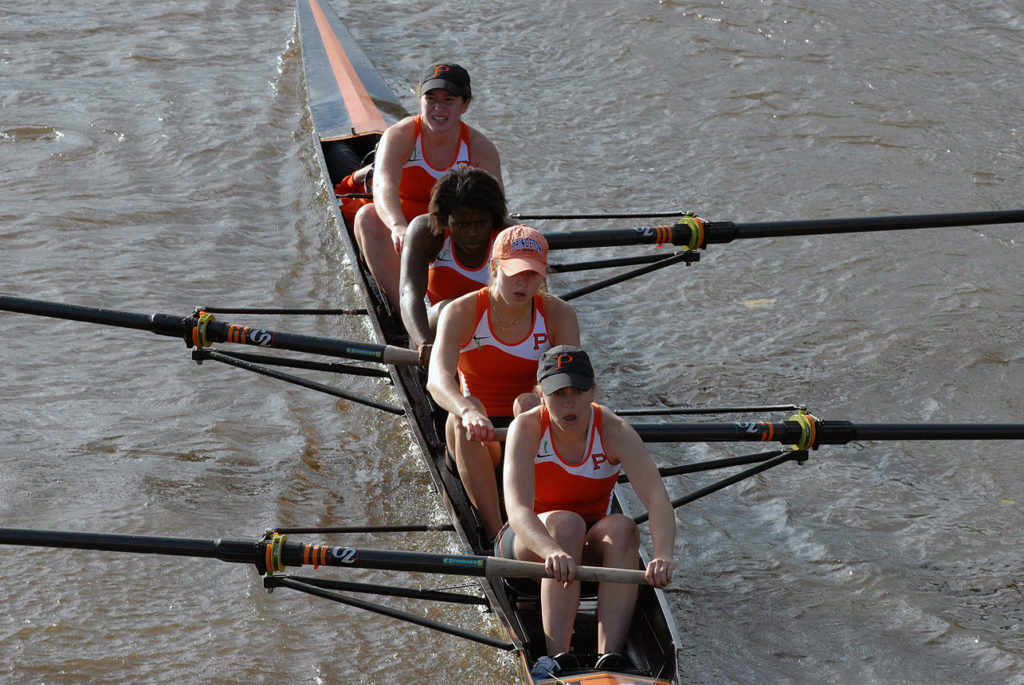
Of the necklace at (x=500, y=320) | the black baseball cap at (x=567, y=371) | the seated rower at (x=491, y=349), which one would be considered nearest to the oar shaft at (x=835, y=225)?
the seated rower at (x=491, y=349)

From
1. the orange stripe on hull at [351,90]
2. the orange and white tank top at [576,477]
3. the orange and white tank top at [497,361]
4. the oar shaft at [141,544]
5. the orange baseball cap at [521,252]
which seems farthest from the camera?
the orange stripe on hull at [351,90]

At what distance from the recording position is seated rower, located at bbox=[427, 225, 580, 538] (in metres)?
4.09

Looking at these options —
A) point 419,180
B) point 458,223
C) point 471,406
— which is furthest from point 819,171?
point 471,406

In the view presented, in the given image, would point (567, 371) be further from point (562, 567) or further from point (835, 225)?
point (835, 225)

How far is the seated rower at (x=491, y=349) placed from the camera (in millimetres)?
4086

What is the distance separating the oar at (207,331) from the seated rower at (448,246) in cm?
20

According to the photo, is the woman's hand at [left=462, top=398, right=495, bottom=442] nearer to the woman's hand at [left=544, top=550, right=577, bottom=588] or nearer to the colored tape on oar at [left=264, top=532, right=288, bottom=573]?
the woman's hand at [left=544, top=550, right=577, bottom=588]

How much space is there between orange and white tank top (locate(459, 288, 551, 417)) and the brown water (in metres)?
0.91

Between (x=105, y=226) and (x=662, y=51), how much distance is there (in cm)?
573

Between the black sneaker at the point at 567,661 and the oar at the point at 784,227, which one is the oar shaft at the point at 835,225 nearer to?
the oar at the point at 784,227

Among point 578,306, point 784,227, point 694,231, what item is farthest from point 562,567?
point 578,306

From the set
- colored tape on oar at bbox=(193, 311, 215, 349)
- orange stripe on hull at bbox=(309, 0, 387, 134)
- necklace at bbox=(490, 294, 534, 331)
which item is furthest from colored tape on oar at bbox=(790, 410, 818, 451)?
orange stripe on hull at bbox=(309, 0, 387, 134)

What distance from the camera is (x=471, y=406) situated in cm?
399

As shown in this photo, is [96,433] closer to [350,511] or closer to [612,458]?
[350,511]
